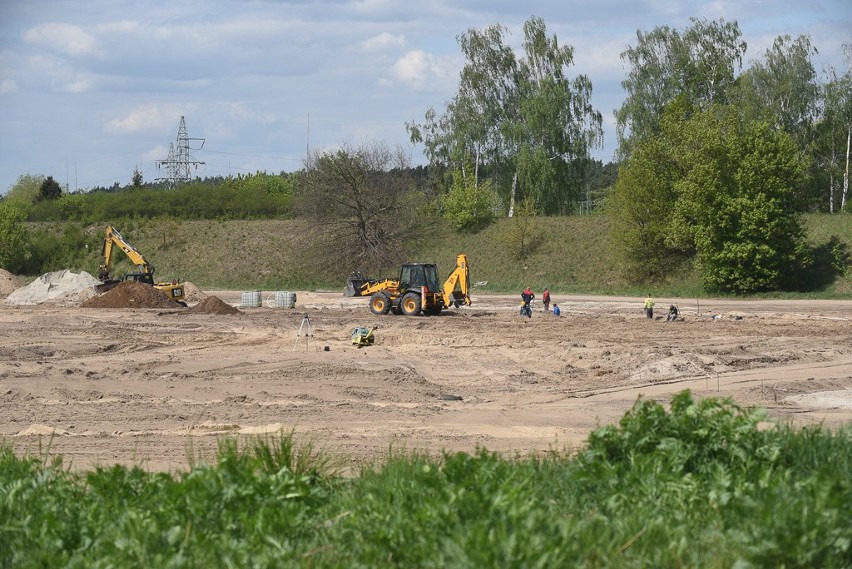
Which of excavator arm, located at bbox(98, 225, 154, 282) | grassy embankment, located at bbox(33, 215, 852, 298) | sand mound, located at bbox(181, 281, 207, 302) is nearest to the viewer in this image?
excavator arm, located at bbox(98, 225, 154, 282)

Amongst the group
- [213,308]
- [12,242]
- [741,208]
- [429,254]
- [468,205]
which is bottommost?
[213,308]

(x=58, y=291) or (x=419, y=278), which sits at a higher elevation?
(x=419, y=278)

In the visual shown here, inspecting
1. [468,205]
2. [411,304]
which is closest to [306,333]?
[411,304]

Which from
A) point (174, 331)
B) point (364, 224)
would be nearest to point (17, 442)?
point (174, 331)

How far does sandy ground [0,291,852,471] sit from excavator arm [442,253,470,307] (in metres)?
1.75

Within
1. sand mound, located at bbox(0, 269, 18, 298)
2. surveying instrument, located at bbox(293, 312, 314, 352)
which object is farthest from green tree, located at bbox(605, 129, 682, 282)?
sand mound, located at bbox(0, 269, 18, 298)

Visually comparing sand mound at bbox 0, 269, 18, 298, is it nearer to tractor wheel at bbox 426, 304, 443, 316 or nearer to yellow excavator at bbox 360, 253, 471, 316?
yellow excavator at bbox 360, 253, 471, 316

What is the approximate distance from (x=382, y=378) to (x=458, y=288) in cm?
1774

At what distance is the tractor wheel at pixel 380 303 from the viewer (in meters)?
36.7

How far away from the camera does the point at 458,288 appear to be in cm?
3703

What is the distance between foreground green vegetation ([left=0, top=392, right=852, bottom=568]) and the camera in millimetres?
6293

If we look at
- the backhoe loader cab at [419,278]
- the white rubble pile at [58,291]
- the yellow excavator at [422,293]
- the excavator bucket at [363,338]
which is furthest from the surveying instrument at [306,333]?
the white rubble pile at [58,291]

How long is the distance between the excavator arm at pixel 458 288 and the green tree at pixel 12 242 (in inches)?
1675

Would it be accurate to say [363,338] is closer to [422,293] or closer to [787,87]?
[422,293]
